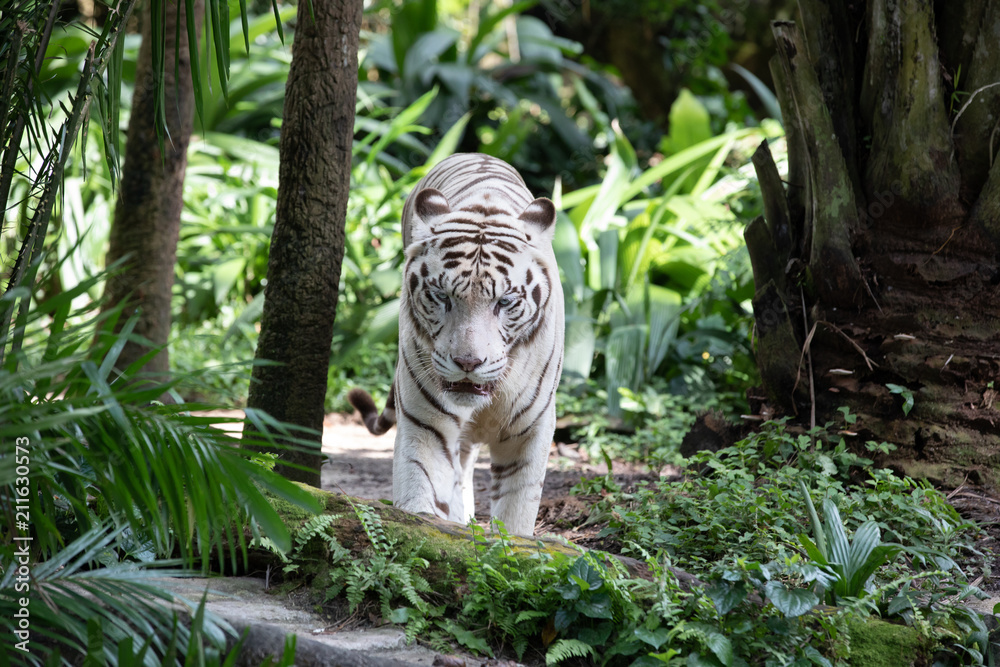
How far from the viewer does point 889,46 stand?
349 cm

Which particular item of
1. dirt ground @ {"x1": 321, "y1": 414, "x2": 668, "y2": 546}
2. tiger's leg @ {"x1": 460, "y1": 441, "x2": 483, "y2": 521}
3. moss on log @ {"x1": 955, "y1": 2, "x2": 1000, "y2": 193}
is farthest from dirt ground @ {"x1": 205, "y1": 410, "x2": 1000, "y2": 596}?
moss on log @ {"x1": 955, "y1": 2, "x2": 1000, "y2": 193}

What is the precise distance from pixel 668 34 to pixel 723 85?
1.39 meters

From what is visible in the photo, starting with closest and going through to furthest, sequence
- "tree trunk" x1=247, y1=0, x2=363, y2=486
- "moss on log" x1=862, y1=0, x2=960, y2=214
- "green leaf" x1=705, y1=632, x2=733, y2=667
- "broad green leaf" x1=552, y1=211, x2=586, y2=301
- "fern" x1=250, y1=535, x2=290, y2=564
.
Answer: "green leaf" x1=705, y1=632, x2=733, y2=667
"fern" x1=250, y1=535, x2=290, y2=564
"tree trunk" x1=247, y1=0, x2=363, y2=486
"moss on log" x1=862, y1=0, x2=960, y2=214
"broad green leaf" x1=552, y1=211, x2=586, y2=301

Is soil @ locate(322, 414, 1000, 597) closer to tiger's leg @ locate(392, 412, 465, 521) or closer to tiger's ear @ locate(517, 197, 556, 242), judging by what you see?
tiger's leg @ locate(392, 412, 465, 521)

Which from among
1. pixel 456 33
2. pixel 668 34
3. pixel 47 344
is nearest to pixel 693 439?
pixel 47 344

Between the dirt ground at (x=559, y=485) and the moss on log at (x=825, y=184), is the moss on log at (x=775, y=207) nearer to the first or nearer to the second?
the moss on log at (x=825, y=184)

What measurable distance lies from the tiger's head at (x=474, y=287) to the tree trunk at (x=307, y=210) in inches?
17.1

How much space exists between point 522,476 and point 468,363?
2.04 feet

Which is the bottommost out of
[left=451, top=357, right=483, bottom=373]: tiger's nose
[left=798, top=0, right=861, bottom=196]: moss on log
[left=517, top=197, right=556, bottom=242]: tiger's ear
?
[left=451, top=357, right=483, bottom=373]: tiger's nose

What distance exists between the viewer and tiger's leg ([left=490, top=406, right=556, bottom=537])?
126 inches

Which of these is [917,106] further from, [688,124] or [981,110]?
[688,124]

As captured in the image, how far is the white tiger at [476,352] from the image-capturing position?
9.65 ft

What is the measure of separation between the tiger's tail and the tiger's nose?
1348 mm

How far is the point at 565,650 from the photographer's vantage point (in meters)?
2.06
